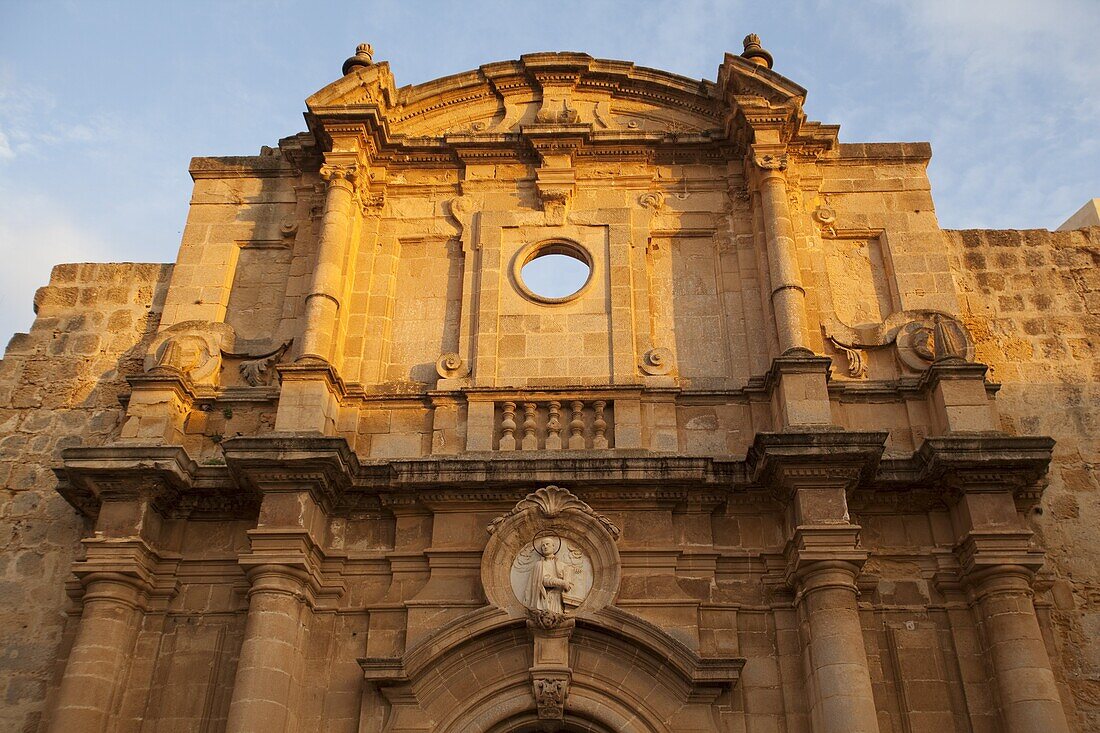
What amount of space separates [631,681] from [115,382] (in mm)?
7057

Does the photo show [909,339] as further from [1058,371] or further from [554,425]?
[554,425]

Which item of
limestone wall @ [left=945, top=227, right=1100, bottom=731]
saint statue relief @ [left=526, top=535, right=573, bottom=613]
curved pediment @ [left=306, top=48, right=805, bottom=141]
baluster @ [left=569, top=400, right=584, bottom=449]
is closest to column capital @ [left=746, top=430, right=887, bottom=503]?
baluster @ [left=569, top=400, right=584, bottom=449]

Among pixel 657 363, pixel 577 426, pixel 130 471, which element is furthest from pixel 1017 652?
pixel 130 471

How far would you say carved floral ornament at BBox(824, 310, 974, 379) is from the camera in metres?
11.5

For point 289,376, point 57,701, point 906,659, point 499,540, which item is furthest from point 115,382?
point 906,659

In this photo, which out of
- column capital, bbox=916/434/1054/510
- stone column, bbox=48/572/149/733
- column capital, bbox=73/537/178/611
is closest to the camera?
stone column, bbox=48/572/149/733

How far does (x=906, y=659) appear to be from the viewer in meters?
9.88

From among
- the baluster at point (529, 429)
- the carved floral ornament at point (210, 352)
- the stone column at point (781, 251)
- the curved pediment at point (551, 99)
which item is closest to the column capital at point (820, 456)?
the stone column at point (781, 251)

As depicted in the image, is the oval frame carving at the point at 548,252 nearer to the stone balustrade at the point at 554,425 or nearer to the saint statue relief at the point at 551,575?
the stone balustrade at the point at 554,425

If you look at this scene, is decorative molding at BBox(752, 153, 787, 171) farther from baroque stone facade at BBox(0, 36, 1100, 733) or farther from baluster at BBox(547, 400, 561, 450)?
baluster at BBox(547, 400, 561, 450)

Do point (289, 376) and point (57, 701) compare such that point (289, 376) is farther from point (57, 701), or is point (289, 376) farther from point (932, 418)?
point (932, 418)

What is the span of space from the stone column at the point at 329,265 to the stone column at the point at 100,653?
9.63ft

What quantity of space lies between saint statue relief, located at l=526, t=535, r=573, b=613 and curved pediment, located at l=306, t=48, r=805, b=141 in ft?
18.4

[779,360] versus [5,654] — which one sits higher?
[779,360]
